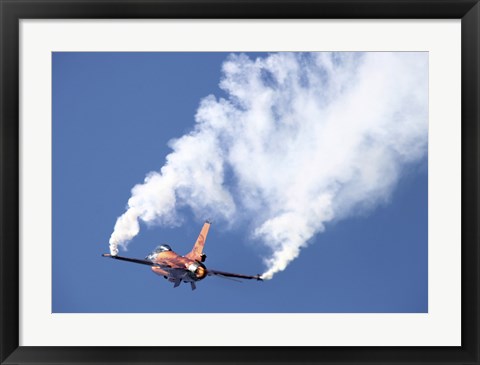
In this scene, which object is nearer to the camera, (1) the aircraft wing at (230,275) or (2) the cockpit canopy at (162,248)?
(1) the aircraft wing at (230,275)

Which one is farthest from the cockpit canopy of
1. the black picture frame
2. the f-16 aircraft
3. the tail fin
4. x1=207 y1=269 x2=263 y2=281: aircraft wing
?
the black picture frame

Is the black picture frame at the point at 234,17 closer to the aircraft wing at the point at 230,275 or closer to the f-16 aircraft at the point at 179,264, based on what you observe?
the aircraft wing at the point at 230,275

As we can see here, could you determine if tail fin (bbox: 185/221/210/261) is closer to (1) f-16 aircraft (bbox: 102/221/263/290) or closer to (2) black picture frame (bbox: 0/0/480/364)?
(1) f-16 aircraft (bbox: 102/221/263/290)

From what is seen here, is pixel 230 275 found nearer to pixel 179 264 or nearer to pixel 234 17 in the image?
pixel 179 264

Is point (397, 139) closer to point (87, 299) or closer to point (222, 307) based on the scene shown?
point (222, 307)

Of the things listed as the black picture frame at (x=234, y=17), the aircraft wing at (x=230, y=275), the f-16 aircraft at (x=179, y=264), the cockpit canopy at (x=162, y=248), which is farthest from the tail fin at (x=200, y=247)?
the black picture frame at (x=234, y=17)
